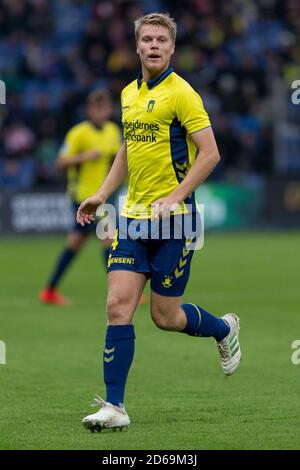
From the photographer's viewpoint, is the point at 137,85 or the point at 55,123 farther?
the point at 55,123

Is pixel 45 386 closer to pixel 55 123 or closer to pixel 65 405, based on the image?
pixel 65 405

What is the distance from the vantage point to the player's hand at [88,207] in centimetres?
669

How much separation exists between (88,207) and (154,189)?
0.44m

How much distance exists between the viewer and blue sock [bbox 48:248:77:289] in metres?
12.7

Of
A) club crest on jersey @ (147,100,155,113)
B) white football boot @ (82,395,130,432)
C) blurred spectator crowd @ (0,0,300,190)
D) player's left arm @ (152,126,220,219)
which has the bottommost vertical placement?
white football boot @ (82,395,130,432)

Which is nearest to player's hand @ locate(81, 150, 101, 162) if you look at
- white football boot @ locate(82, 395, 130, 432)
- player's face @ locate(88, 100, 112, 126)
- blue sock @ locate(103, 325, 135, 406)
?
player's face @ locate(88, 100, 112, 126)

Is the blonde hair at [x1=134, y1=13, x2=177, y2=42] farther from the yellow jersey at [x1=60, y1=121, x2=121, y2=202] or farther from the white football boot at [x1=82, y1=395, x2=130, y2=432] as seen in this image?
the yellow jersey at [x1=60, y1=121, x2=121, y2=202]

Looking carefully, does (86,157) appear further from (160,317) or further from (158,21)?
(158,21)

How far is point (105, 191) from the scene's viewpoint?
6.76 meters

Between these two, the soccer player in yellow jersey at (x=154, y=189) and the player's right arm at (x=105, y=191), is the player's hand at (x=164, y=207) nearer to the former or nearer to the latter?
the soccer player in yellow jersey at (x=154, y=189)

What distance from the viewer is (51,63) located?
24891 mm

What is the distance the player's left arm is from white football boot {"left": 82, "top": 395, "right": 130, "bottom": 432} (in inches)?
42.8

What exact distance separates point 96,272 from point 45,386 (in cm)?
853
